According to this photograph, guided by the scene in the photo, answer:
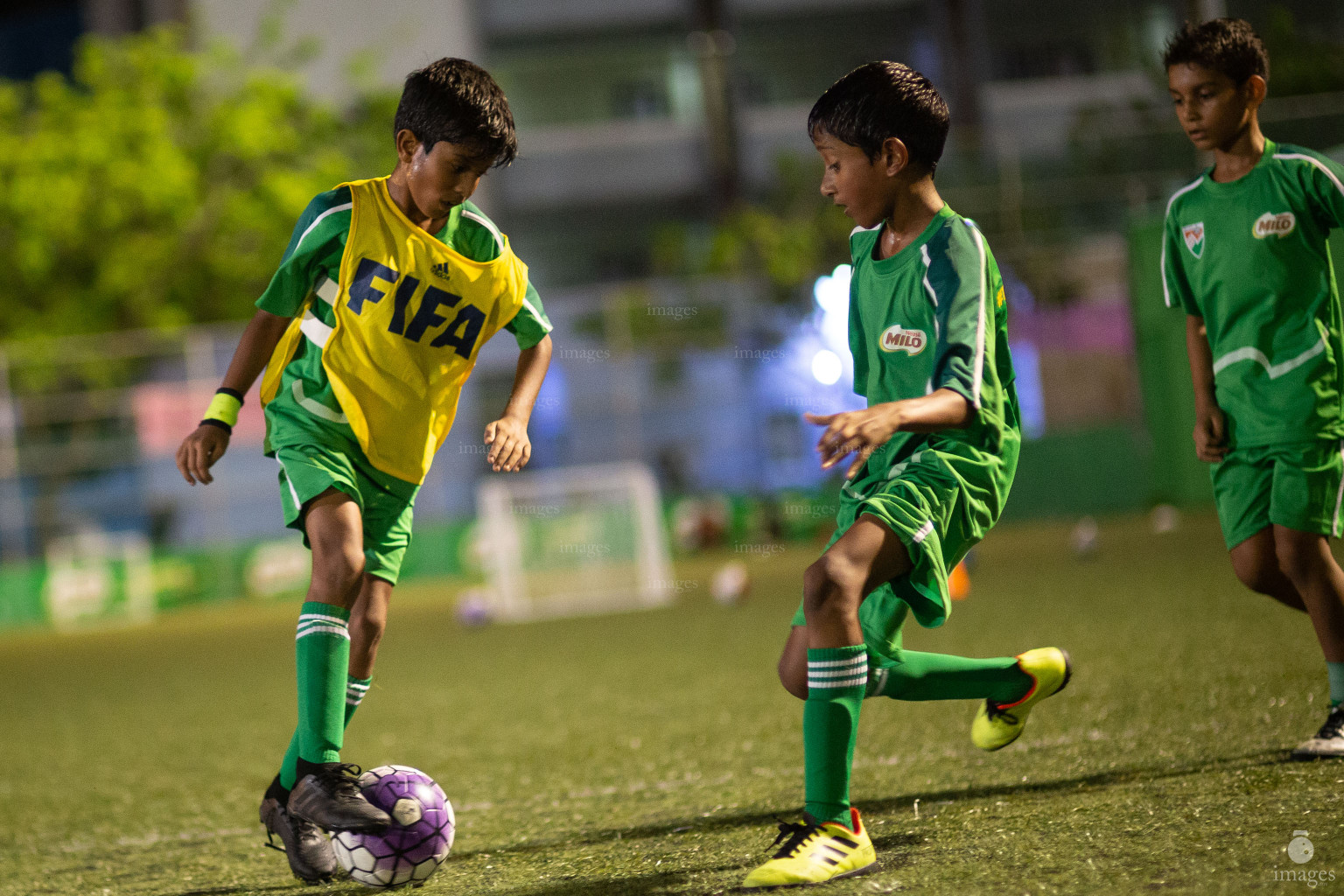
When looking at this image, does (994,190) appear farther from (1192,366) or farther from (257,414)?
(1192,366)

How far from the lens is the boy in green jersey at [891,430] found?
2.58 m

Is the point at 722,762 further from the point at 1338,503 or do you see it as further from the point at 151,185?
the point at 151,185

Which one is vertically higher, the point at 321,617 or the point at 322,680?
the point at 321,617

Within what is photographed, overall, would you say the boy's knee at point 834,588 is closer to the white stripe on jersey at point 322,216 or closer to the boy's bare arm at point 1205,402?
the boy's bare arm at point 1205,402

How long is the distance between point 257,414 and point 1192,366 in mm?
16243

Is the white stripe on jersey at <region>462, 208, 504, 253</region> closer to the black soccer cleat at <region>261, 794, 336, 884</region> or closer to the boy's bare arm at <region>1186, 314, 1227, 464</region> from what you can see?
the black soccer cleat at <region>261, 794, 336, 884</region>

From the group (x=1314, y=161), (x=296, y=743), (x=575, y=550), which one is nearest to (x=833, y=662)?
(x=296, y=743)

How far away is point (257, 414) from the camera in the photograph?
18.2m

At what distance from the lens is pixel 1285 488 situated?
3367 mm

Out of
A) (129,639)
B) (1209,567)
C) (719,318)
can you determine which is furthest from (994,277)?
(719,318)

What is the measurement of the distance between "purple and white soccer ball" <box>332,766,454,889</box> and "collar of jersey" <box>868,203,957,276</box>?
1.61m

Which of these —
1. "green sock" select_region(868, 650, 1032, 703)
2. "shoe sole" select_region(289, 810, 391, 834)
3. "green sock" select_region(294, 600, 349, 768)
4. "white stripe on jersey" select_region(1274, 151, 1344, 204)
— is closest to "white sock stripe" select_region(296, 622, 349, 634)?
"green sock" select_region(294, 600, 349, 768)

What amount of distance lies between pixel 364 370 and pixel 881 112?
4.55ft

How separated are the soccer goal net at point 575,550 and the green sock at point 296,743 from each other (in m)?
8.54
